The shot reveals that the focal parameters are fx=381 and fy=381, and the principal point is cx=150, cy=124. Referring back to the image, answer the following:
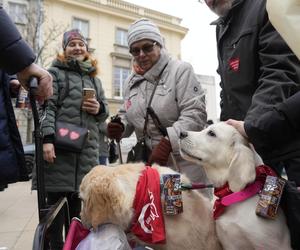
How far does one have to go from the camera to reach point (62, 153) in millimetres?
3100

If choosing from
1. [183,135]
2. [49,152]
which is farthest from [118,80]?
[183,135]

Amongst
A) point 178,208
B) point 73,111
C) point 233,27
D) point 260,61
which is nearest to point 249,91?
point 260,61

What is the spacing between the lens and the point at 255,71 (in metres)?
1.98

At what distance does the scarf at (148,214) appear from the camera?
1851 millimetres

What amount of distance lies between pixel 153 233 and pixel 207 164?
1.94 ft

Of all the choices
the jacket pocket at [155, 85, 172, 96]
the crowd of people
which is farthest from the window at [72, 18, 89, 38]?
the jacket pocket at [155, 85, 172, 96]

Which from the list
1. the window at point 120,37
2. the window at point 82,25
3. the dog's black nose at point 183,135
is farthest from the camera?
the window at point 120,37

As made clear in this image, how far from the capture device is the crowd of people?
1.71m

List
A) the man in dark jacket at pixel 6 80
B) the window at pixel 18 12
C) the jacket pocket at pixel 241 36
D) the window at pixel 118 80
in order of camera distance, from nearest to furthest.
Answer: the man in dark jacket at pixel 6 80
the jacket pocket at pixel 241 36
the window at pixel 18 12
the window at pixel 118 80

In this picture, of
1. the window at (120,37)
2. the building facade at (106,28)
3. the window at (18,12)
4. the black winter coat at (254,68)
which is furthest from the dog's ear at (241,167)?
the window at (120,37)

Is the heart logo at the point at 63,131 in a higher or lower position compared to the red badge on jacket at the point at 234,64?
lower

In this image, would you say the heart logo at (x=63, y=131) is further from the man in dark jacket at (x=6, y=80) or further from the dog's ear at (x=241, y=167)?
the dog's ear at (x=241, y=167)

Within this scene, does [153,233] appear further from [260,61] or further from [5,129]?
[260,61]

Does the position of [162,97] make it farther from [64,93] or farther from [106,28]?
[106,28]
